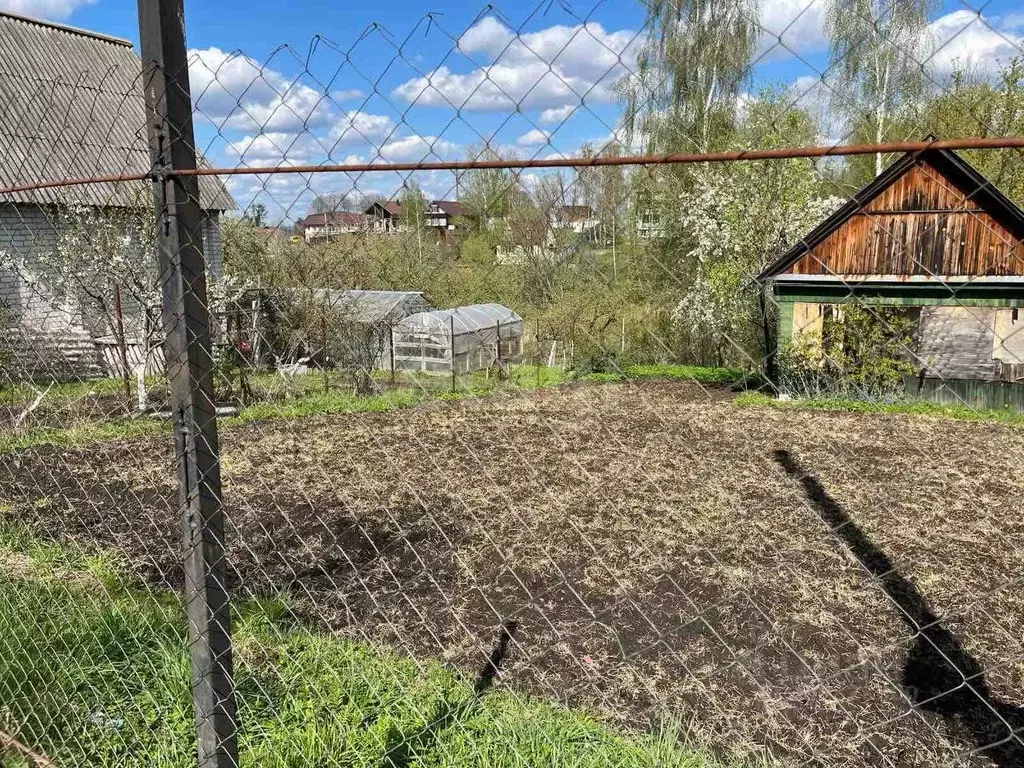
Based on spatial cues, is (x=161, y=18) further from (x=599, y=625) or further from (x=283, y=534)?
(x=283, y=534)

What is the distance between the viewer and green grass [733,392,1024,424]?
28.7 ft

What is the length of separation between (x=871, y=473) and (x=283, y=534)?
16.8 ft

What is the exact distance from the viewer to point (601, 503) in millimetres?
5703

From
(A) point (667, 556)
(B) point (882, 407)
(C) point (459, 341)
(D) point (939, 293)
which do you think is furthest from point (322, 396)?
(D) point (939, 293)

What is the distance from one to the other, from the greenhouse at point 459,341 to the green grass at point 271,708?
275 inches

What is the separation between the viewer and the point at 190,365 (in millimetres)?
1460

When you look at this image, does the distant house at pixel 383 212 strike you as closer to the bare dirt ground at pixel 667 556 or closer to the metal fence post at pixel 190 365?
the metal fence post at pixel 190 365

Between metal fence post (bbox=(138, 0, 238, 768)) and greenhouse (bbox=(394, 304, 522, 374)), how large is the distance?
8.02 m

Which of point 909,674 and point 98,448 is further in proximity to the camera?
point 98,448

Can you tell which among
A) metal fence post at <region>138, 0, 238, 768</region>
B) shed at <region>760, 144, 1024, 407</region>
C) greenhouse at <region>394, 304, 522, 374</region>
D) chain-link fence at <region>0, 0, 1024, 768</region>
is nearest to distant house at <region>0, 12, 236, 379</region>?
chain-link fence at <region>0, 0, 1024, 768</region>

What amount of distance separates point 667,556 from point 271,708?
2.97 m

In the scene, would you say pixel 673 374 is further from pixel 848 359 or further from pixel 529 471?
pixel 529 471

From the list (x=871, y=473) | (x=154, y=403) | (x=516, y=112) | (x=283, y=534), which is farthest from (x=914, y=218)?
(x=154, y=403)

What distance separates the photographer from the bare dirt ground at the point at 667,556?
297 cm
